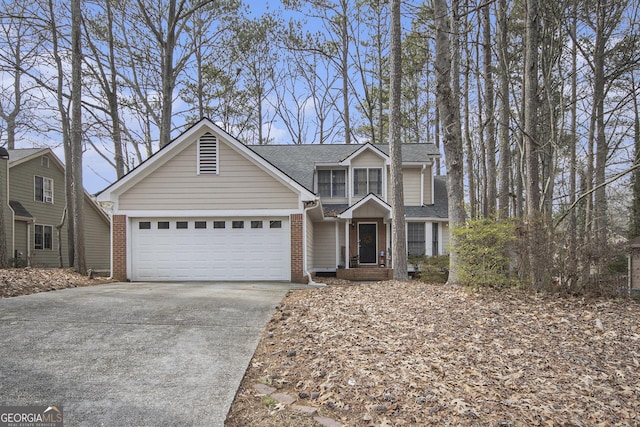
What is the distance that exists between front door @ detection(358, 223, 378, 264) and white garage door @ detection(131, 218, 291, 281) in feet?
20.4

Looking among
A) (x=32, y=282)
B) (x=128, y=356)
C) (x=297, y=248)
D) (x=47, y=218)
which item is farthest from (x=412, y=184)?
(x=47, y=218)

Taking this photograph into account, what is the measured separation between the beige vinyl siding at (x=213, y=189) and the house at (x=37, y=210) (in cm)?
762

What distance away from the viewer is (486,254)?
28.6 ft

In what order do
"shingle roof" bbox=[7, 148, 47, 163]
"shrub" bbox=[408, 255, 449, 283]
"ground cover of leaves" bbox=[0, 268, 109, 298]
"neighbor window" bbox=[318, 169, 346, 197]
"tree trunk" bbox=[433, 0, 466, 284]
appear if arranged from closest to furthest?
"ground cover of leaves" bbox=[0, 268, 109, 298] < "tree trunk" bbox=[433, 0, 466, 284] < "shrub" bbox=[408, 255, 449, 283] < "neighbor window" bbox=[318, 169, 346, 197] < "shingle roof" bbox=[7, 148, 47, 163]

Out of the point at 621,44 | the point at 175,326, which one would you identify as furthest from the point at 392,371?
the point at 621,44

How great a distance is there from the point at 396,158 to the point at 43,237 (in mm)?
18934

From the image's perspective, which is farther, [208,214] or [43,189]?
[43,189]

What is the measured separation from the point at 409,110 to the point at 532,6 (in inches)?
762

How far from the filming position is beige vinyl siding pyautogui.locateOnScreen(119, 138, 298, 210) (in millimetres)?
12891

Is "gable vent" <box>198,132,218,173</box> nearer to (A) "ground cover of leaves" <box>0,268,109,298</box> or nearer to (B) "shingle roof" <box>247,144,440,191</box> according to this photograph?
(A) "ground cover of leaves" <box>0,268,109,298</box>

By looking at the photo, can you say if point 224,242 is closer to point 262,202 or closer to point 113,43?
point 262,202

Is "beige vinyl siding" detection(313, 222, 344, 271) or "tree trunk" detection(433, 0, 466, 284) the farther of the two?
"beige vinyl siding" detection(313, 222, 344, 271)

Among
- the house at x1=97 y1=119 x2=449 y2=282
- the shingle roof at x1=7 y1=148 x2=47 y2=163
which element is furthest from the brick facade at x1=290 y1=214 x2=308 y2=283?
the shingle roof at x1=7 y1=148 x2=47 y2=163

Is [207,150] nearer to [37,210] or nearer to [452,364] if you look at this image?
[452,364]
